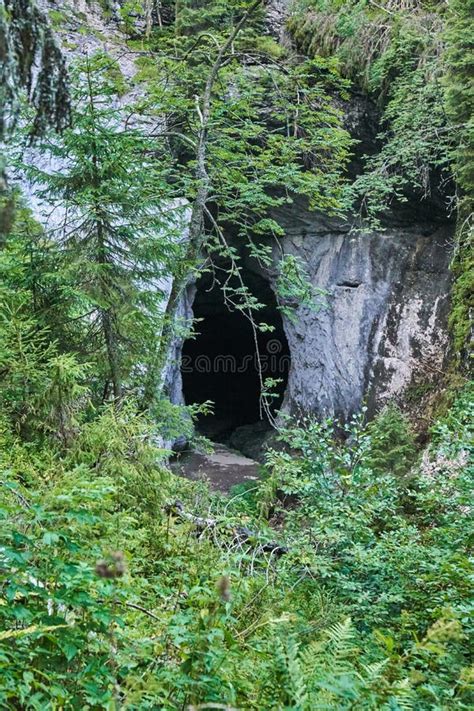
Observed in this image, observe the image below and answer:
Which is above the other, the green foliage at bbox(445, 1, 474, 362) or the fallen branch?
the green foliage at bbox(445, 1, 474, 362)

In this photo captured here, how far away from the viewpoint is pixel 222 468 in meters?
11.7

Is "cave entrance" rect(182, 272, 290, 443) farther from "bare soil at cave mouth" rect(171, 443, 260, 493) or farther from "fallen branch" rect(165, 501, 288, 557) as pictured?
"fallen branch" rect(165, 501, 288, 557)

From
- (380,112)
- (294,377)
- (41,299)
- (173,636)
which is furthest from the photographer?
(294,377)

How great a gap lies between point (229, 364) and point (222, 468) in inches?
307

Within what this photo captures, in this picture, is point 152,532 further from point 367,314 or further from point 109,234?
point 367,314

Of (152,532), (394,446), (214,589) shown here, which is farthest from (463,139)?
(214,589)

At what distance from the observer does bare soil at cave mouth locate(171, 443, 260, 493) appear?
10.7 metres

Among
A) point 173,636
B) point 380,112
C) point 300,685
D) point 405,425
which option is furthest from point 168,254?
point 380,112

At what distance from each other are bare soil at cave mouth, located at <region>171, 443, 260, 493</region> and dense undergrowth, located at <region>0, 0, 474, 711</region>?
5.70 metres

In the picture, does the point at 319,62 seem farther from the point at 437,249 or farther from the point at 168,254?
the point at 437,249

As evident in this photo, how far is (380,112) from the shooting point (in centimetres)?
916

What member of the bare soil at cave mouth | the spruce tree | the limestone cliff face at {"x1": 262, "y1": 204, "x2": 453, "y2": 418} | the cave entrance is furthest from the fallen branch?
the cave entrance

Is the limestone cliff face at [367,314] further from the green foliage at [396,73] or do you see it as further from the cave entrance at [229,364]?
the cave entrance at [229,364]

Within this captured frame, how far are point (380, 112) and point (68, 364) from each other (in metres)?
8.08
